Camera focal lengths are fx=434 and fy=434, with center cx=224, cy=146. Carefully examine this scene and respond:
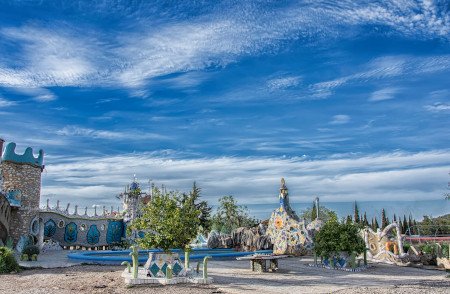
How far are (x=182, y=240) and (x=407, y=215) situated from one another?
173 feet

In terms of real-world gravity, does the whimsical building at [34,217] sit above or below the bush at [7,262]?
above

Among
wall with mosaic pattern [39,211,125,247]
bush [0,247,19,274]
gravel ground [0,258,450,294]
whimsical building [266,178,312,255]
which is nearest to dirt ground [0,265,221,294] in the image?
gravel ground [0,258,450,294]

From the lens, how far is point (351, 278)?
15836 mm

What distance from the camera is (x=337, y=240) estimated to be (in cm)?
1927

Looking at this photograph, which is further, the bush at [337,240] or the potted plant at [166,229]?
the bush at [337,240]

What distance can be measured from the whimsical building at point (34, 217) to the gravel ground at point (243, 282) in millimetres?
9228

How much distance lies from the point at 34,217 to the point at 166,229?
16371mm

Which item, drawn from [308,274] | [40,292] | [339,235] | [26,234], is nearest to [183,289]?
[40,292]

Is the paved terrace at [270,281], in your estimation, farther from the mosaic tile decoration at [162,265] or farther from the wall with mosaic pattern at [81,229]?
the wall with mosaic pattern at [81,229]

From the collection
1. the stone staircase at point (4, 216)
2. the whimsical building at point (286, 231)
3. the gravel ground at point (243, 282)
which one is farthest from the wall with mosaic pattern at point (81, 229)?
the whimsical building at point (286, 231)

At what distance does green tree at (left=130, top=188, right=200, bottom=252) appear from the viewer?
1383cm

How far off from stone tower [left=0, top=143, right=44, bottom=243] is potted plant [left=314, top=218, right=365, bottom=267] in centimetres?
1722

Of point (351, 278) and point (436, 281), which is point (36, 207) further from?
point (436, 281)

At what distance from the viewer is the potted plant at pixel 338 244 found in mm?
19141
